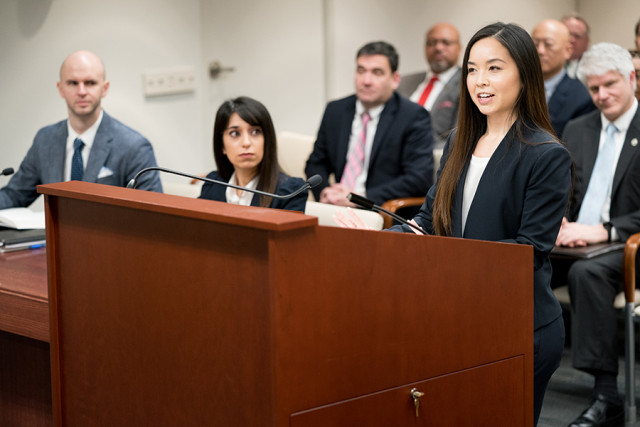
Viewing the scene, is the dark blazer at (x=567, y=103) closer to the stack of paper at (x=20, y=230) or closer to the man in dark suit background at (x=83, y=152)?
the man in dark suit background at (x=83, y=152)

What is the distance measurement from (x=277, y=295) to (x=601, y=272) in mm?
2334

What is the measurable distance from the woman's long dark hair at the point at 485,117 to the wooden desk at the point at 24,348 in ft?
3.55

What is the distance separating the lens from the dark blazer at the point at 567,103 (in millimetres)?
4480

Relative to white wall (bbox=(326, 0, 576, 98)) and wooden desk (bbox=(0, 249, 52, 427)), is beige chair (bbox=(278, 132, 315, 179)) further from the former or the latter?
wooden desk (bbox=(0, 249, 52, 427))

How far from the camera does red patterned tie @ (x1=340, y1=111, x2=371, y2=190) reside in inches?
174

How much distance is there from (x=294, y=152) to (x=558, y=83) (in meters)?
1.52

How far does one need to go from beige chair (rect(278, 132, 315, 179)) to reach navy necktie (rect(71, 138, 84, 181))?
1.51 metres

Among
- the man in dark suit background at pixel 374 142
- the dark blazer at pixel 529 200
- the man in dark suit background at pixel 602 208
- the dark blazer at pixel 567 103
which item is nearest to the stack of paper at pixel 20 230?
the man in dark suit background at pixel 374 142

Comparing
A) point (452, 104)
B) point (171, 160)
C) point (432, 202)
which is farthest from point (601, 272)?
point (171, 160)

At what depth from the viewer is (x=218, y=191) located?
10.2 feet

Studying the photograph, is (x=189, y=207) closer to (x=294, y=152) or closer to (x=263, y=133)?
(x=263, y=133)

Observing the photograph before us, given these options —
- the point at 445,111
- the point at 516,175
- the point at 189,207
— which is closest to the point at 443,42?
the point at 445,111

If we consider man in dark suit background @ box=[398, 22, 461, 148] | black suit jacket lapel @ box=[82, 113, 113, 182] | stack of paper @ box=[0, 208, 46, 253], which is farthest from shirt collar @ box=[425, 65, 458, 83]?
stack of paper @ box=[0, 208, 46, 253]

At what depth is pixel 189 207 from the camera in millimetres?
1431
